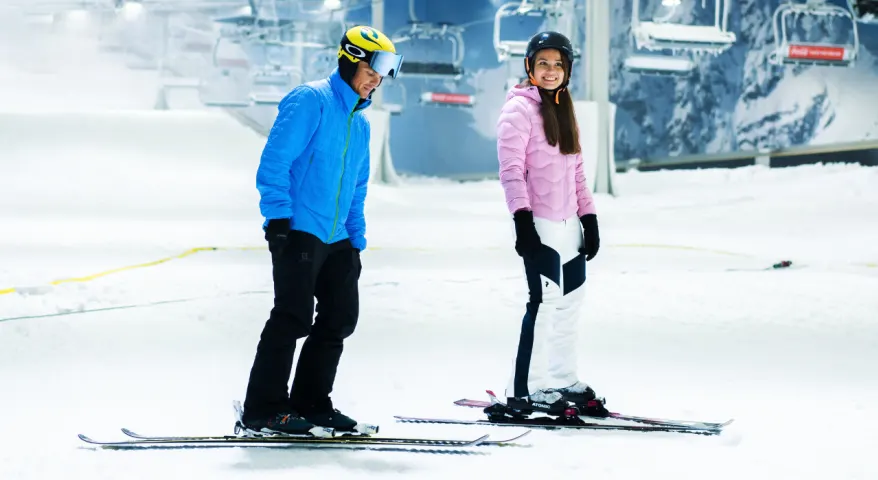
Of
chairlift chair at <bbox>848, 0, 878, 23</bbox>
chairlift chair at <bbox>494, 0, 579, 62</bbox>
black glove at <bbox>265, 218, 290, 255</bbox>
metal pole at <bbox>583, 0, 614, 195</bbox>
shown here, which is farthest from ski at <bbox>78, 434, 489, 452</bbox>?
metal pole at <bbox>583, 0, 614, 195</bbox>

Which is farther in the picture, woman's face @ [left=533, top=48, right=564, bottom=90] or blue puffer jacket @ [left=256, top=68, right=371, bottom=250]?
woman's face @ [left=533, top=48, right=564, bottom=90]

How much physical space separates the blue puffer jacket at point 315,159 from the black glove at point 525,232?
25.2 inches

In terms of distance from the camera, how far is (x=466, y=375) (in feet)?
15.5

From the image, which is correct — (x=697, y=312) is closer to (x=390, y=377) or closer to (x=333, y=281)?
(x=390, y=377)

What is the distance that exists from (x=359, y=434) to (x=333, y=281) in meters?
0.55

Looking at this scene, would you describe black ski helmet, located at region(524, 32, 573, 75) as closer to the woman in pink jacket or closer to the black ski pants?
the woman in pink jacket

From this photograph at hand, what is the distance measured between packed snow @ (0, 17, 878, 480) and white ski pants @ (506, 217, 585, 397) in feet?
0.90

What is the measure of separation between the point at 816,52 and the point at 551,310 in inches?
514

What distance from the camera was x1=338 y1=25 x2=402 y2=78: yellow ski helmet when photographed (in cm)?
320

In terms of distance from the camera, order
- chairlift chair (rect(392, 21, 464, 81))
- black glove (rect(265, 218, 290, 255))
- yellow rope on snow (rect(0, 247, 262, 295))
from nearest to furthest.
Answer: black glove (rect(265, 218, 290, 255)), yellow rope on snow (rect(0, 247, 262, 295)), chairlift chair (rect(392, 21, 464, 81))

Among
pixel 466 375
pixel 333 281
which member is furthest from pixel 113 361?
pixel 333 281

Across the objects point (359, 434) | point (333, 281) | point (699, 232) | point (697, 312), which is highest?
point (333, 281)

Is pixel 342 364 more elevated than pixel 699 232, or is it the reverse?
pixel 342 364

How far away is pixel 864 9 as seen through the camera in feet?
39.5
